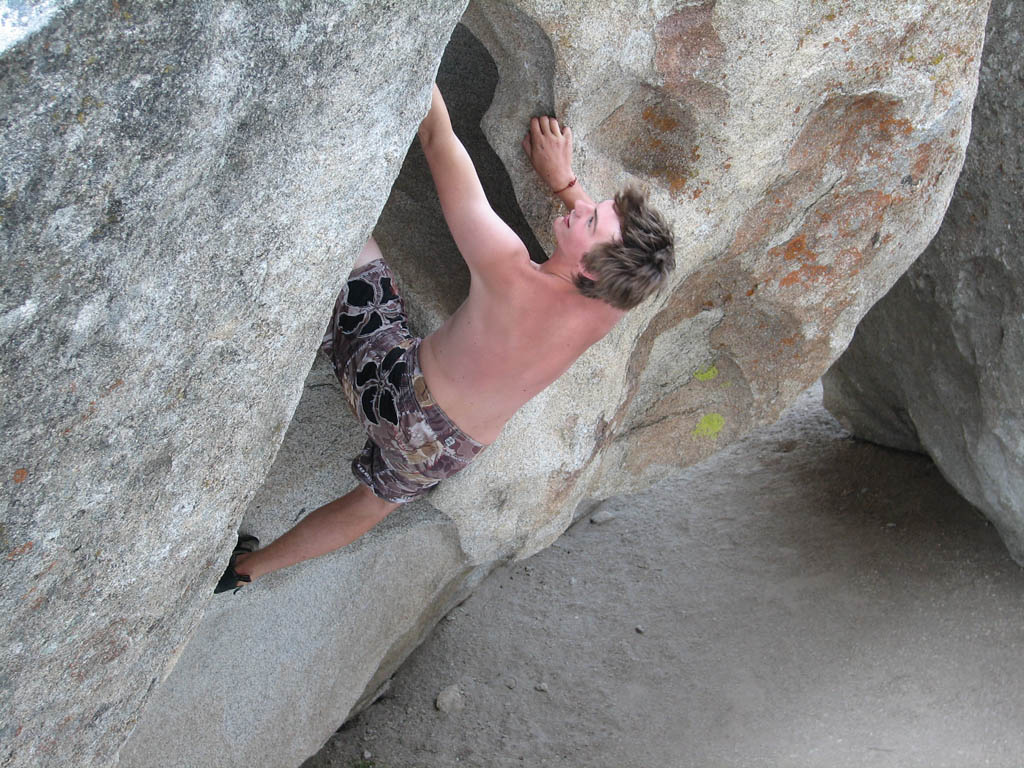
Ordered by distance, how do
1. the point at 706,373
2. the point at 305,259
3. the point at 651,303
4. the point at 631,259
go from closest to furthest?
1. the point at 305,259
2. the point at 631,259
3. the point at 651,303
4. the point at 706,373

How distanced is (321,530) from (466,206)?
973 millimetres

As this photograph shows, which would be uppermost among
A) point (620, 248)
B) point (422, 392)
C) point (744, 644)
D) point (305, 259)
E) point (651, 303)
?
point (305, 259)

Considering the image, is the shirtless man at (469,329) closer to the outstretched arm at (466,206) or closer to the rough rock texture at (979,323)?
the outstretched arm at (466,206)

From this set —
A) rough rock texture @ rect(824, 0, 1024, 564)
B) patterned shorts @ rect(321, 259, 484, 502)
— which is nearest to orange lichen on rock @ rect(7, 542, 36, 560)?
patterned shorts @ rect(321, 259, 484, 502)

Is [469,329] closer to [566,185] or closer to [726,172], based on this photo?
[566,185]

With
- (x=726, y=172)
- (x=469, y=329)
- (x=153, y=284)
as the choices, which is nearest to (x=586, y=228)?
(x=469, y=329)

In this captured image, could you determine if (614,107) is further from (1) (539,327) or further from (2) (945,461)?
(2) (945,461)

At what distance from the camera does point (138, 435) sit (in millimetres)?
1526

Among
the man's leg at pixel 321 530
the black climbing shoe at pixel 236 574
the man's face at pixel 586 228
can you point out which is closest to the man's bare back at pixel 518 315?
the man's face at pixel 586 228

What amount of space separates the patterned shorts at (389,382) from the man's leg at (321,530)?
0.18m

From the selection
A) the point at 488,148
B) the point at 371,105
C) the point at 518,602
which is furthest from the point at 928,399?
the point at 371,105

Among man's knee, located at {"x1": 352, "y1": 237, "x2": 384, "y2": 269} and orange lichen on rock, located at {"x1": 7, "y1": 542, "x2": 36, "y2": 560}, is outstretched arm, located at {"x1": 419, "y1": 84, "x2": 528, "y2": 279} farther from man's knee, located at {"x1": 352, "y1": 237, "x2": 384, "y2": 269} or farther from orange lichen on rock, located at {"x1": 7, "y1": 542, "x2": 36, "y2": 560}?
orange lichen on rock, located at {"x1": 7, "y1": 542, "x2": 36, "y2": 560}

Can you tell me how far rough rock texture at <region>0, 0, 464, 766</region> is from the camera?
50.5 inches

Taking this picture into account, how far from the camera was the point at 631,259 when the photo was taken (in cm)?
199
